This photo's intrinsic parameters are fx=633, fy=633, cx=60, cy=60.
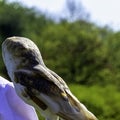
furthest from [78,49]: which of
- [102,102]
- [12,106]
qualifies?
[12,106]

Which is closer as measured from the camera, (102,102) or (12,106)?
(12,106)

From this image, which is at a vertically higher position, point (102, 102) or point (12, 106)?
point (12, 106)

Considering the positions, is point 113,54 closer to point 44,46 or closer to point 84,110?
point 44,46

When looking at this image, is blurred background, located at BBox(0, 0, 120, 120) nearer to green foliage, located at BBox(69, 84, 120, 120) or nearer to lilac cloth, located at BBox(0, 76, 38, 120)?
green foliage, located at BBox(69, 84, 120, 120)

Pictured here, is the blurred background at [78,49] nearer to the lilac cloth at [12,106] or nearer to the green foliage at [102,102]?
the green foliage at [102,102]

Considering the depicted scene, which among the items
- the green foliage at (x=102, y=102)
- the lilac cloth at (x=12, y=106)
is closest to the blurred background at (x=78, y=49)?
the green foliage at (x=102, y=102)

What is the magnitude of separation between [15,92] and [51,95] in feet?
0.43

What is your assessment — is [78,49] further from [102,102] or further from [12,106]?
[12,106]

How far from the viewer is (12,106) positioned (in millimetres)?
1954

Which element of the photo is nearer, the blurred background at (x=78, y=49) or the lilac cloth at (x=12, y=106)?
the lilac cloth at (x=12, y=106)

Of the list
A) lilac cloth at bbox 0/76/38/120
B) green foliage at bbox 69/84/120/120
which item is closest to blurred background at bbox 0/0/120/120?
green foliage at bbox 69/84/120/120

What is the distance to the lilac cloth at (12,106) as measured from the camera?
1.92 m

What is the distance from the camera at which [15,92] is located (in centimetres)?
201

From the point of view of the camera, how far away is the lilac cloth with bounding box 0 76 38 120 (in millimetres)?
1923
